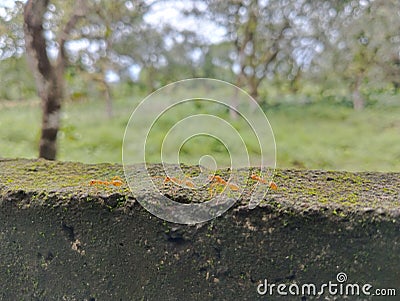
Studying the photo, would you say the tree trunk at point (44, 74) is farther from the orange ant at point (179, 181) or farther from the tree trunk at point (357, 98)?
the tree trunk at point (357, 98)

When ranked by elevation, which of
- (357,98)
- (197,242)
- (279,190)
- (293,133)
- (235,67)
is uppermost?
(235,67)

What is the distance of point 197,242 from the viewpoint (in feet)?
1.99

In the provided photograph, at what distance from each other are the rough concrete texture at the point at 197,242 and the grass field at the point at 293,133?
91 centimetres

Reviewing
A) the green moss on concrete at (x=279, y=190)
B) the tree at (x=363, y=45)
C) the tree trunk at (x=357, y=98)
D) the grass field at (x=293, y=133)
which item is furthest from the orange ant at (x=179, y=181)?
the tree trunk at (x=357, y=98)

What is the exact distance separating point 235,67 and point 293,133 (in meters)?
0.77

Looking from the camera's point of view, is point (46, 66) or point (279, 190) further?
point (46, 66)

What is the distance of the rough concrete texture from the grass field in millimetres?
909

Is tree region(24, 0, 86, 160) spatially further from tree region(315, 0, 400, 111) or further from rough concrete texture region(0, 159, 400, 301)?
tree region(315, 0, 400, 111)

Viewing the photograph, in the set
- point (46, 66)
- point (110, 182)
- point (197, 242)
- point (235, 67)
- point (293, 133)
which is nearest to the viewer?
point (197, 242)

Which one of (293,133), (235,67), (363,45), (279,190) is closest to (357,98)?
(363,45)

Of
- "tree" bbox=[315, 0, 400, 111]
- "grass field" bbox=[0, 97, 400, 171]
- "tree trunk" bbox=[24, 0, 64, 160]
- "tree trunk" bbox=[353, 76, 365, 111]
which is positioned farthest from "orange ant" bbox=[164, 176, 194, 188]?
"tree trunk" bbox=[353, 76, 365, 111]

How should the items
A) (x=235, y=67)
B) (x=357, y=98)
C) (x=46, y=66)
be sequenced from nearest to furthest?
(x=46, y=66) < (x=357, y=98) < (x=235, y=67)

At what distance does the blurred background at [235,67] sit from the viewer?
67.1 inches

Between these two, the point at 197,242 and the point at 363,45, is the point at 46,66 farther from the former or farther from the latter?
the point at 363,45
